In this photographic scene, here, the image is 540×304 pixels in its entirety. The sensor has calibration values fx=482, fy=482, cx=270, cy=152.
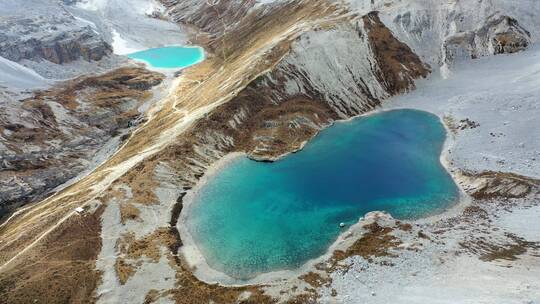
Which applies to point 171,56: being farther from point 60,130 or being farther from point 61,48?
point 60,130

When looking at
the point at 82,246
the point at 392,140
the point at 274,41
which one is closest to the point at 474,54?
the point at 392,140

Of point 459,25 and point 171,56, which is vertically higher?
point 171,56

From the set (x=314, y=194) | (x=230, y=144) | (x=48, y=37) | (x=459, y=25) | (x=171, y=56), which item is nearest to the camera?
(x=314, y=194)

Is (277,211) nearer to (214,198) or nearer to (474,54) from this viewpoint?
(214,198)

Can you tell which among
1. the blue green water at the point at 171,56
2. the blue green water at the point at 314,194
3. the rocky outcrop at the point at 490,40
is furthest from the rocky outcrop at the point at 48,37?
the rocky outcrop at the point at 490,40

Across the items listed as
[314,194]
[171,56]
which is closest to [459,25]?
[314,194]
